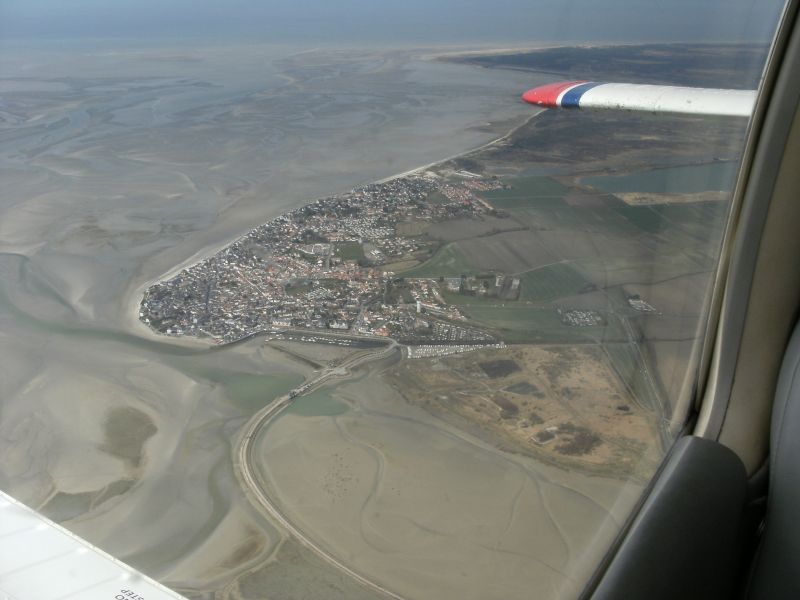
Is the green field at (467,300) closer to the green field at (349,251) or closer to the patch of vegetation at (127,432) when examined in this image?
the green field at (349,251)

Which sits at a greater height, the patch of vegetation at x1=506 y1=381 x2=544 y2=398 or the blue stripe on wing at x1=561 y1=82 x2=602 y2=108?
the blue stripe on wing at x1=561 y1=82 x2=602 y2=108

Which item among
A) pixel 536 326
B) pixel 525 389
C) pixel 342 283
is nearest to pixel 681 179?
pixel 525 389

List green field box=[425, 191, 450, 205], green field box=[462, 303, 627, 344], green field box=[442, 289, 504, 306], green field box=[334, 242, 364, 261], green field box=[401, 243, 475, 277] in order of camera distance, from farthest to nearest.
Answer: green field box=[425, 191, 450, 205] < green field box=[334, 242, 364, 261] < green field box=[401, 243, 475, 277] < green field box=[442, 289, 504, 306] < green field box=[462, 303, 627, 344]

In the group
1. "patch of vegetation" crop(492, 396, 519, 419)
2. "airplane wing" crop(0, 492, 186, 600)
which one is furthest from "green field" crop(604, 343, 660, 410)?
"airplane wing" crop(0, 492, 186, 600)

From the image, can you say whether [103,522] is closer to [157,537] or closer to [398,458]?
[157,537]

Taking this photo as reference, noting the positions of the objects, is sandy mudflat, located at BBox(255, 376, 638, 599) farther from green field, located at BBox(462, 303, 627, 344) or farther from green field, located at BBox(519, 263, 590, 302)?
green field, located at BBox(519, 263, 590, 302)

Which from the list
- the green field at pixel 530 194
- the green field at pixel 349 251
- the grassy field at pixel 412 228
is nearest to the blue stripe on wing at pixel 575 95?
the green field at pixel 530 194
